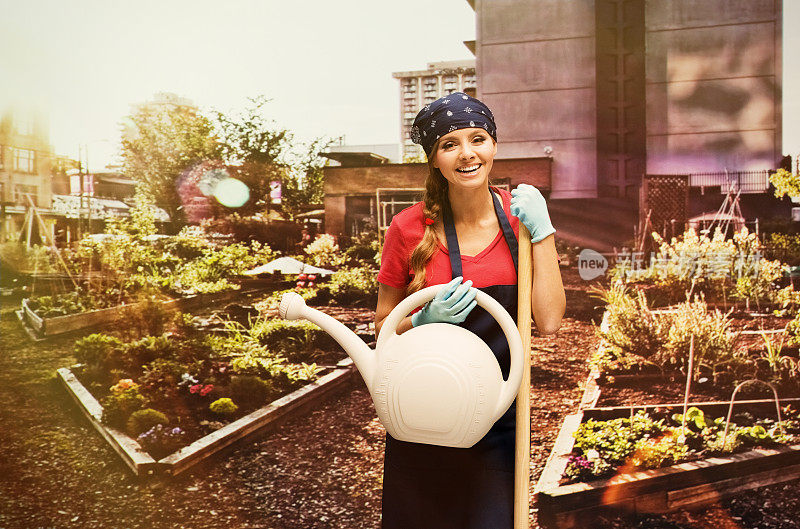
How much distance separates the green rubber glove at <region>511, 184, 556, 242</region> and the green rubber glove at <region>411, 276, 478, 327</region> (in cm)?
22

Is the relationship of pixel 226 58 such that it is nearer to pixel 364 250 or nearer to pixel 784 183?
pixel 364 250

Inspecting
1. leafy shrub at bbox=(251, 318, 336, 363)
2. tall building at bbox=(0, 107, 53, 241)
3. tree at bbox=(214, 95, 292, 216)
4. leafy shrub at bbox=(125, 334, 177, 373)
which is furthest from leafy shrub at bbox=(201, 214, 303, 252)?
tall building at bbox=(0, 107, 53, 241)

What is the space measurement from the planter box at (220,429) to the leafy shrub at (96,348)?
0.13 m

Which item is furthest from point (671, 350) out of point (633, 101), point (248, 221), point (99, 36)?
point (99, 36)

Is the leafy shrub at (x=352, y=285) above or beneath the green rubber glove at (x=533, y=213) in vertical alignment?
beneath

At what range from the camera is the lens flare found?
3941 millimetres

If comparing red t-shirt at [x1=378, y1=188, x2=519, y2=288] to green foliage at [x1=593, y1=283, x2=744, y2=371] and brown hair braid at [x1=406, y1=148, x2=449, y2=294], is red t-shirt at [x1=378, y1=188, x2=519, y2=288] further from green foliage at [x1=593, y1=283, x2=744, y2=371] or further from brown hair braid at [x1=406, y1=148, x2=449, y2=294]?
green foliage at [x1=593, y1=283, x2=744, y2=371]

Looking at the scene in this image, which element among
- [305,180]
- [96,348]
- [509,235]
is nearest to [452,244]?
[509,235]

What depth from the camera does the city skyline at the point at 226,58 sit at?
3.83 metres

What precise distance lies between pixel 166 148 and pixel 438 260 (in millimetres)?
2743

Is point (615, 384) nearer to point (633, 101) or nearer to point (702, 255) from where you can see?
point (702, 255)

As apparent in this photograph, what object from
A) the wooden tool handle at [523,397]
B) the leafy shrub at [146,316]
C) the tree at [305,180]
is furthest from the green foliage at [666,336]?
the leafy shrub at [146,316]

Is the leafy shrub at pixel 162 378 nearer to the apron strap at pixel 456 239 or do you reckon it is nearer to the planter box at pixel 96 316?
the planter box at pixel 96 316

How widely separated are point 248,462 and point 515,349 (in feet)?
7.47
